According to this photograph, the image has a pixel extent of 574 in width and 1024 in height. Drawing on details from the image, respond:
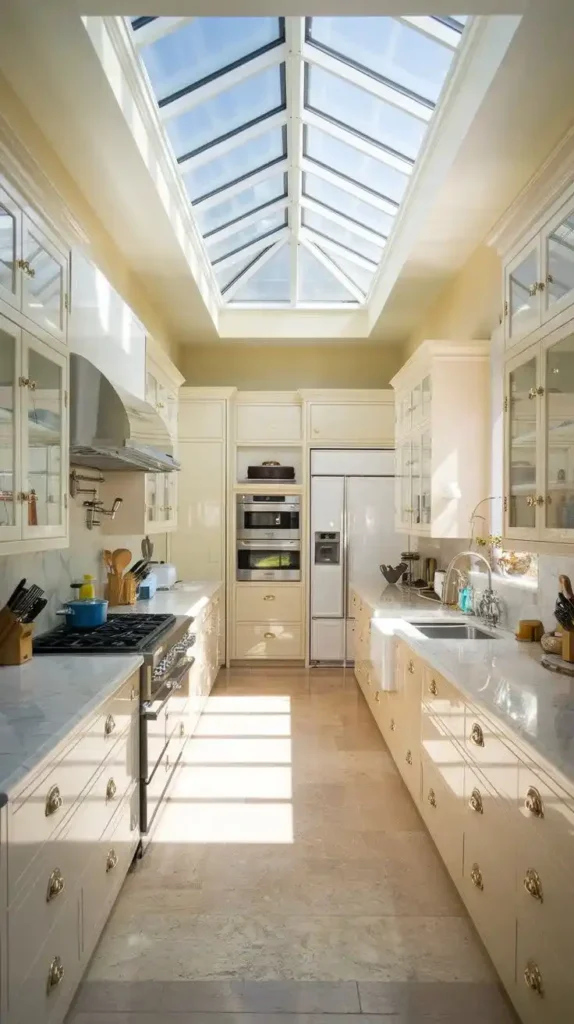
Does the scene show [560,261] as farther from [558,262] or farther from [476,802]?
[476,802]

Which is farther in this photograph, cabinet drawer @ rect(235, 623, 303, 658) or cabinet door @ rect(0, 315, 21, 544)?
cabinet drawer @ rect(235, 623, 303, 658)

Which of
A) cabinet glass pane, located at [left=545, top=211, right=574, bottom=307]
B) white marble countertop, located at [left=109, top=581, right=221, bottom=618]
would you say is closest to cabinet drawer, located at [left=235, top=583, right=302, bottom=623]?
white marble countertop, located at [left=109, top=581, right=221, bottom=618]

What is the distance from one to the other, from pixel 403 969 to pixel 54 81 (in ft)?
10.7

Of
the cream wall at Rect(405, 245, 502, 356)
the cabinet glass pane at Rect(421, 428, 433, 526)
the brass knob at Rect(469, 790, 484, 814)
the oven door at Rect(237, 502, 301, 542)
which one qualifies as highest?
the cream wall at Rect(405, 245, 502, 356)

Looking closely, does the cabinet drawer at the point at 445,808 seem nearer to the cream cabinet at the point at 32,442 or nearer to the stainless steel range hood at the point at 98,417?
the cream cabinet at the point at 32,442

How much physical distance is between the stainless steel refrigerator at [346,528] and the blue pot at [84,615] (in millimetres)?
2938

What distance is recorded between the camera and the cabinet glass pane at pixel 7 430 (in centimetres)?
206

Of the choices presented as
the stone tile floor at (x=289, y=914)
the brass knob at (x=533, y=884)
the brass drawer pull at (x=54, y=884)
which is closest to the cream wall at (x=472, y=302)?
the stone tile floor at (x=289, y=914)

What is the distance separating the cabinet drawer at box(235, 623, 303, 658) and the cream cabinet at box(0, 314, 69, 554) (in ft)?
11.7

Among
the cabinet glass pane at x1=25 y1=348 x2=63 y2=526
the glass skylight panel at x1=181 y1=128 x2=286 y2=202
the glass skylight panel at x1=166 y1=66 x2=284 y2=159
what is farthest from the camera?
the glass skylight panel at x1=181 y1=128 x2=286 y2=202

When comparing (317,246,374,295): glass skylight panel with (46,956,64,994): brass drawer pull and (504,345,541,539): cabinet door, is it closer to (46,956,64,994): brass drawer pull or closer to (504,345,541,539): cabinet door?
(504,345,541,539): cabinet door

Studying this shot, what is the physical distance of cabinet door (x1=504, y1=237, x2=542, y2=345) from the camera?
2.52 m

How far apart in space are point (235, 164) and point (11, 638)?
3077mm

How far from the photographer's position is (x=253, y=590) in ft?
19.8
